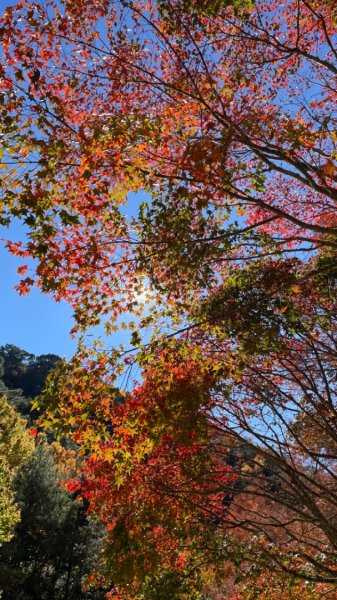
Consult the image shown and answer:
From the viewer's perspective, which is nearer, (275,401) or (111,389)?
(111,389)

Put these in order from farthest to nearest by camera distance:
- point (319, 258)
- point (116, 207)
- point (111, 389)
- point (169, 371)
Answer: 1. point (319, 258)
2. point (169, 371)
3. point (116, 207)
4. point (111, 389)

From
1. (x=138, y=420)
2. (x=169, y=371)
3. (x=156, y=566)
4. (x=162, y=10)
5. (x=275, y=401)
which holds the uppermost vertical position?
(x=162, y=10)

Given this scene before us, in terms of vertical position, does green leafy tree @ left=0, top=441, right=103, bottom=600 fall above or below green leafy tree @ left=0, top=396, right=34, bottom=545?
below

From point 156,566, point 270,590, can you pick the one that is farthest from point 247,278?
point 270,590

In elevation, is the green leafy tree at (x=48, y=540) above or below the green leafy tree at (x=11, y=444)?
below

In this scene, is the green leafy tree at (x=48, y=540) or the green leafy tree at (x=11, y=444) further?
the green leafy tree at (x=48, y=540)

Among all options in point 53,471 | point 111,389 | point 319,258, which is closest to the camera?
point 111,389

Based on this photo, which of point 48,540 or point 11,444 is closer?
point 48,540

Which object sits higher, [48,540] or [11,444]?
[11,444]

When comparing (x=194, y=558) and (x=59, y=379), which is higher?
(x=59, y=379)

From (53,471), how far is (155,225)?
935 inches

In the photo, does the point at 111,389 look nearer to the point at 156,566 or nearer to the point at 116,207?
the point at 116,207

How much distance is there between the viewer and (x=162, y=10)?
18.0 ft

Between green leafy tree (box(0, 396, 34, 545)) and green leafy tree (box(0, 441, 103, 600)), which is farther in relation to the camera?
green leafy tree (box(0, 441, 103, 600))
